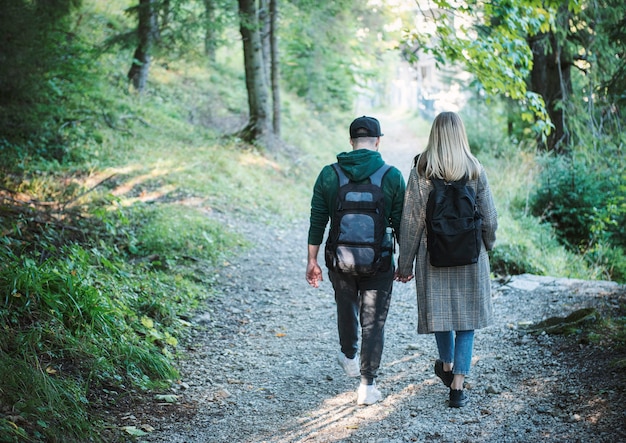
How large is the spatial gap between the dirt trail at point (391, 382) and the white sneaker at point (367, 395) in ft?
0.19

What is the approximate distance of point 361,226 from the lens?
397 cm

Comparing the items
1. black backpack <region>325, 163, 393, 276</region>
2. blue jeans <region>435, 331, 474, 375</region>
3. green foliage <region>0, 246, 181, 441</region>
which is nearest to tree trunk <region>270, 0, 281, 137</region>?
green foliage <region>0, 246, 181, 441</region>

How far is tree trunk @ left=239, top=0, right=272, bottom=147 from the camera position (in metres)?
14.4

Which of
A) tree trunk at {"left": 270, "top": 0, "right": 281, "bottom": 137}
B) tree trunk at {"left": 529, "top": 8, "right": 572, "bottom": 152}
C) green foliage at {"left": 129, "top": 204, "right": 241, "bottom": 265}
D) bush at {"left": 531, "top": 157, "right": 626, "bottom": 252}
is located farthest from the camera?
tree trunk at {"left": 270, "top": 0, "right": 281, "bottom": 137}

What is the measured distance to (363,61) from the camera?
33625 millimetres

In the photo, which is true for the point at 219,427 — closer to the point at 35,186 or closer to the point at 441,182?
the point at 441,182

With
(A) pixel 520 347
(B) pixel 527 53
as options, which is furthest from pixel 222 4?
(A) pixel 520 347

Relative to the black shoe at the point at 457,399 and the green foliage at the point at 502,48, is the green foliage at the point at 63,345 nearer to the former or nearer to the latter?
the black shoe at the point at 457,399

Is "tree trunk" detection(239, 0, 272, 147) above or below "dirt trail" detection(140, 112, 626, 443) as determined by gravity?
above

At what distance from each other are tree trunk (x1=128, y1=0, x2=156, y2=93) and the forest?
65 mm

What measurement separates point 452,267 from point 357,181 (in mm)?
879

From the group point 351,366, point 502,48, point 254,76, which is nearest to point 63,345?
point 351,366

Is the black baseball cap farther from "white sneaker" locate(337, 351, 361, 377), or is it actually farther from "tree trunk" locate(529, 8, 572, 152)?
"tree trunk" locate(529, 8, 572, 152)

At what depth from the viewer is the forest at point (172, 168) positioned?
439cm
